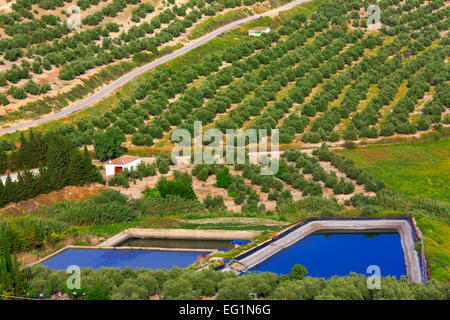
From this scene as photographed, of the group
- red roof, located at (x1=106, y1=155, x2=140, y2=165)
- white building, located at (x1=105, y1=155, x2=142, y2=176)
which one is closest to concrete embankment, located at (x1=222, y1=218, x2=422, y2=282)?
white building, located at (x1=105, y1=155, x2=142, y2=176)

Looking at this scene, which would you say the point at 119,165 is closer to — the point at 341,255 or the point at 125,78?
the point at 341,255

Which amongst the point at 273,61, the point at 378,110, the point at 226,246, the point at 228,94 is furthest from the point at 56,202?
the point at 273,61

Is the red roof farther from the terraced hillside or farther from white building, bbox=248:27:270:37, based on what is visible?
white building, bbox=248:27:270:37

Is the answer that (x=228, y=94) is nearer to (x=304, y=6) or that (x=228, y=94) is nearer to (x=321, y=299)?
(x=304, y=6)

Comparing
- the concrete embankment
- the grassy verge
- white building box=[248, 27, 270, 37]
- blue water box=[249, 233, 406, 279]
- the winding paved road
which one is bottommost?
blue water box=[249, 233, 406, 279]

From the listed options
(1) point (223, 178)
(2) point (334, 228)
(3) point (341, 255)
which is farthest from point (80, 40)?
(3) point (341, 255)

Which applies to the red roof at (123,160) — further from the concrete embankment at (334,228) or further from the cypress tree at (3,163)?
the concrete embankment at (334,228)
